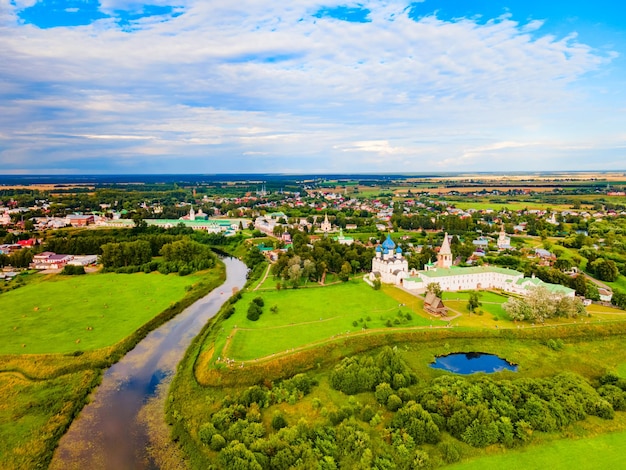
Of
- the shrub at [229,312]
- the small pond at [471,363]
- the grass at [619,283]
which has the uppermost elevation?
the grass at [619,283]

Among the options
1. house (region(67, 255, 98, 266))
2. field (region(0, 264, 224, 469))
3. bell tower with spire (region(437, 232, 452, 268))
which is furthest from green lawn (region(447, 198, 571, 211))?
house (region(67, 255, 98, 266))

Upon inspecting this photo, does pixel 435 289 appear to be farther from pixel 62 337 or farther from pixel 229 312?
pixel 62 337

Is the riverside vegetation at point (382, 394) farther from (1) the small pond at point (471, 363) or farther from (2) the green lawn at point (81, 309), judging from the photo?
(2) the green lawn at point (81, 309)

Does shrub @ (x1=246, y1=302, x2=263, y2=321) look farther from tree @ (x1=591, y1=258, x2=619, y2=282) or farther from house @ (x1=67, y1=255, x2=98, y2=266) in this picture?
tree @ (x1=591, y1=258, x2=619, y2=282)

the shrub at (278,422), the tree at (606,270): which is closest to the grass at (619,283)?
the tree at (606,270)

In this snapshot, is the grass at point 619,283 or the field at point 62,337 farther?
the grass at point 619,283

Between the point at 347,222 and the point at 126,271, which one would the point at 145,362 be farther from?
A: the point at 347,222

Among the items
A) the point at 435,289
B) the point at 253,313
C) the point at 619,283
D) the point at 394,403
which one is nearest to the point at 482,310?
the point at 435,289
